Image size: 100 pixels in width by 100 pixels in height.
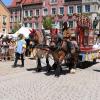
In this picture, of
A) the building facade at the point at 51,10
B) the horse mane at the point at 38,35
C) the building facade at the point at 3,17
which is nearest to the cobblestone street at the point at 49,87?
the horse mane at the point at 38,35

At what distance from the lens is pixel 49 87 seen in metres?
12.2

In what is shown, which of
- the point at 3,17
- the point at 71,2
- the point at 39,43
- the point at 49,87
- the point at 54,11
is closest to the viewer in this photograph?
the point at 49,87

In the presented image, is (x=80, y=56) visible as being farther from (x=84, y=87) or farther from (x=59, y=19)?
(x=59, y=19)

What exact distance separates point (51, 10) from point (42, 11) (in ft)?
8.14

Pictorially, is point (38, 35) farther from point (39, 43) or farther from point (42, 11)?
point (42, 11)

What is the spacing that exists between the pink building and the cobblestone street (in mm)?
58079

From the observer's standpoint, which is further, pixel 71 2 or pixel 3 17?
pixel 71 2

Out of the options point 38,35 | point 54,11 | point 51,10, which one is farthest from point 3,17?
point 38,35

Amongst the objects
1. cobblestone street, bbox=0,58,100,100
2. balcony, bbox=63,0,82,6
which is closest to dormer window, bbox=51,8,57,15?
balcony, bbox=63,0,82,6

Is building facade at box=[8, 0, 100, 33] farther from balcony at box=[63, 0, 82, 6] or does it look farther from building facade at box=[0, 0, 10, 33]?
building facade at box=[0, 0, 10, 33]

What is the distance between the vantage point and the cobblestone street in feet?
34.6

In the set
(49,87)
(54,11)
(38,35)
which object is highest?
(54,11)

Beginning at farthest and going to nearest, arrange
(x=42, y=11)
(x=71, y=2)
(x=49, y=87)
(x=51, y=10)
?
(x=42, y=11)
(x=51, y=10)
(x=71, y=2)
(x=49, y=87)

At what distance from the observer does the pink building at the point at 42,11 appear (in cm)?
7438
